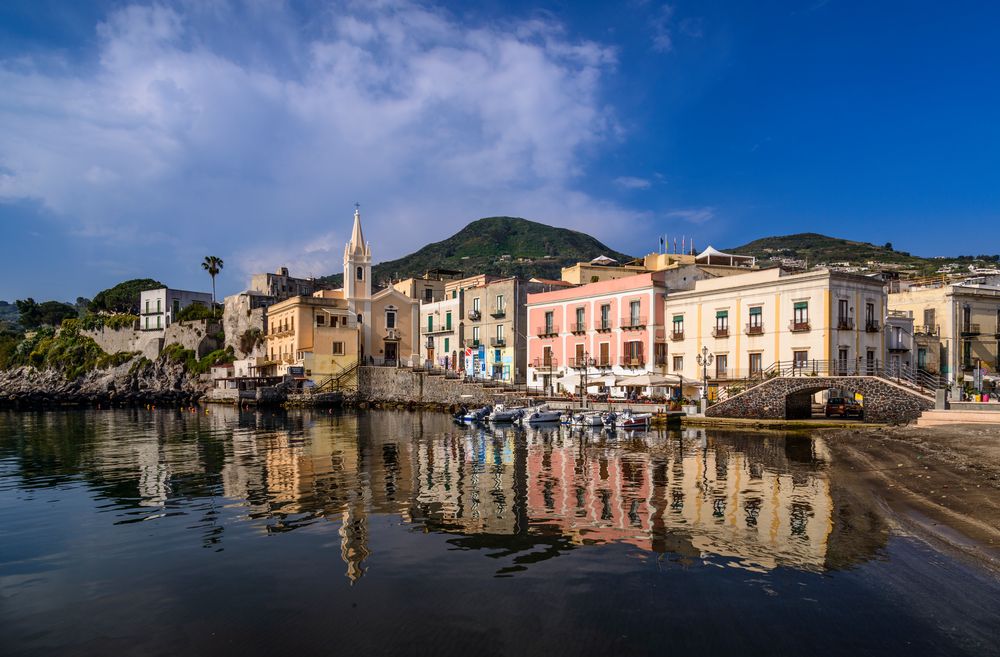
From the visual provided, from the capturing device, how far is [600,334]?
5575cm

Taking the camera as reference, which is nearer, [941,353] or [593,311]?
[941,353]

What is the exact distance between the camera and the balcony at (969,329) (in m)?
51.9

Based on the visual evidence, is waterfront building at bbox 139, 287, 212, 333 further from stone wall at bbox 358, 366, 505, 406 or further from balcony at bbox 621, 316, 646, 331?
balcony at bbox 621, 316, 646, 331

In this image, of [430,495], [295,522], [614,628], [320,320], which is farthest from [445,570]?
[320,320]

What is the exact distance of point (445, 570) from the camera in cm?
1271

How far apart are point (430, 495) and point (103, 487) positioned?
11.6m

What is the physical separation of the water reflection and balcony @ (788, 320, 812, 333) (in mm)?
10253

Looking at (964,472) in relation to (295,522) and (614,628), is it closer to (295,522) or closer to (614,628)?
(614,628)

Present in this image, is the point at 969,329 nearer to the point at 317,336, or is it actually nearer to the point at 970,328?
the point at 970,328

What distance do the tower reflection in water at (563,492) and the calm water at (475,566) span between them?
0.12m

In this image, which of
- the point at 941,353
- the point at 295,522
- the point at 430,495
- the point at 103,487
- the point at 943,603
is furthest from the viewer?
the point at 941,353

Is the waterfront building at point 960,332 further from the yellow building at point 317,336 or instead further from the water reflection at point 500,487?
the yellow building at point 317,336

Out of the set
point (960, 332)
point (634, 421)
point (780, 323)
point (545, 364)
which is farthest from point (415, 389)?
point (960, 332)

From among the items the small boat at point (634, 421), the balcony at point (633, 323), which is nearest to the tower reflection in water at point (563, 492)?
the small boat at point (634, 421)
